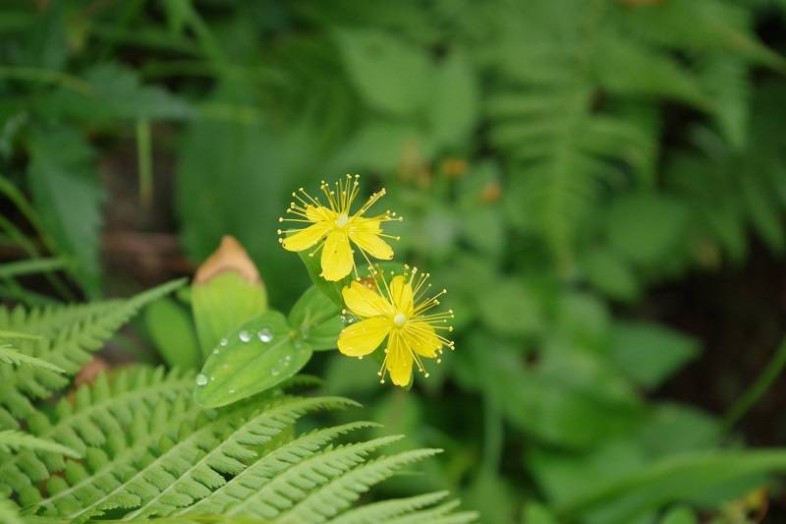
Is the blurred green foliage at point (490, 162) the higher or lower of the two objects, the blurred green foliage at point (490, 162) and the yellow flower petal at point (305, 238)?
the higher

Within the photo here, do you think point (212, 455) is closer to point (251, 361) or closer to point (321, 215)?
point (251, 361)

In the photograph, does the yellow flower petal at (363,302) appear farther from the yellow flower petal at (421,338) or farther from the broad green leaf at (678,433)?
the broad green leaf at (678,433)

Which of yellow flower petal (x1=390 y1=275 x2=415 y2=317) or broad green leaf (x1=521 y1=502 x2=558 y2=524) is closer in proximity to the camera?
yellow flower petal (x1=390 y1=275 x2=415 y2=317)

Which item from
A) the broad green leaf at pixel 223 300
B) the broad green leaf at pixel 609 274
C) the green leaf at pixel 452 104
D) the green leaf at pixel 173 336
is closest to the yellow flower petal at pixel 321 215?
the broad green leaf at pixel 223 300

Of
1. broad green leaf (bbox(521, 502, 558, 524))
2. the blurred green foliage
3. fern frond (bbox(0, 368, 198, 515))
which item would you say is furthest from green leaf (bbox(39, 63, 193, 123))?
broad green leaf (bbox(521, 502, 558, 524))

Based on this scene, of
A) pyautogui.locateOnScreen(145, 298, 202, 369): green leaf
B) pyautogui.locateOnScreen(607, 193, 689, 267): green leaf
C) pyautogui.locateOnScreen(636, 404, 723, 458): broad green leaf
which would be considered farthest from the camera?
pyautogui.locateOnScreen(607, 193, 689, 267): green leaf

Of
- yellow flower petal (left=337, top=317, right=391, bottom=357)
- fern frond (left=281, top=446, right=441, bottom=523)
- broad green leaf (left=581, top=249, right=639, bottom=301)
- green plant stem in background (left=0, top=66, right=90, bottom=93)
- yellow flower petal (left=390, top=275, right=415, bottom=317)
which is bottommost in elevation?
fern frond (left=281, top=446, right=441, bottom=523)

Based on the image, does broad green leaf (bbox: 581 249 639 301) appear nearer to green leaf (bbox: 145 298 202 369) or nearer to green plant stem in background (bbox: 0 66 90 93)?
green leaf (bbox: 145 298 202 369)

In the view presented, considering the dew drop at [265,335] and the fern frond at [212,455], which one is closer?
the fern frond at [212,455]

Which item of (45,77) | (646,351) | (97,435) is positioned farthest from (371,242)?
(646,351)
